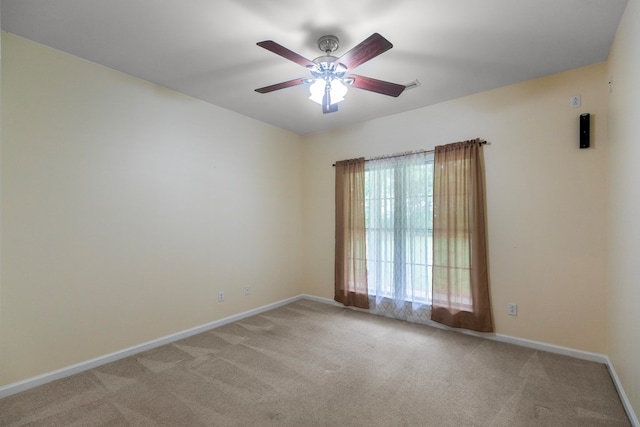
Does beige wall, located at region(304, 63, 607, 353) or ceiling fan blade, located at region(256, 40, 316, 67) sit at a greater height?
ceiling fan blade, located at region(256, 40, 316, 67)

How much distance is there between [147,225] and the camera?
113 inches

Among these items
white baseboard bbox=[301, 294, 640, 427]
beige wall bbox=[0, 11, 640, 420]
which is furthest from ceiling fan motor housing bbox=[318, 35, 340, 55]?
white baseboard bbox=[301, 294, 640, 427]

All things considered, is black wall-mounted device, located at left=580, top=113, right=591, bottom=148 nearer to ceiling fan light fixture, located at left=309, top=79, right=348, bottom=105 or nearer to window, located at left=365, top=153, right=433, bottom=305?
window, located at left=365, top=153, right=433, bottom=305

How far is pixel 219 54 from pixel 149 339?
2.77 metres

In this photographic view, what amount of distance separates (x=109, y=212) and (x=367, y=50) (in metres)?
2.58

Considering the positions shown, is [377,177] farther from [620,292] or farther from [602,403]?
[602,403]

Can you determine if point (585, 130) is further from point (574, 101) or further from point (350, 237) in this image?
point (350, 237)

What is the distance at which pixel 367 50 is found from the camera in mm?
1799

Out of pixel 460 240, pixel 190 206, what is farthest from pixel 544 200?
pixel 190 206

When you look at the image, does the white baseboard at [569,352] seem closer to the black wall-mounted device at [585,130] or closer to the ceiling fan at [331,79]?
the black wall-mounted device at [585,130]

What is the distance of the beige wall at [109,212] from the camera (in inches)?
84.8

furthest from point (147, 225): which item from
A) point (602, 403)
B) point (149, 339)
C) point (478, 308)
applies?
point (602, 403)

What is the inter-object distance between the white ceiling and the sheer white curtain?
1.05 m

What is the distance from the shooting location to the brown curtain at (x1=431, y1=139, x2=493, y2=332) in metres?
3.03
